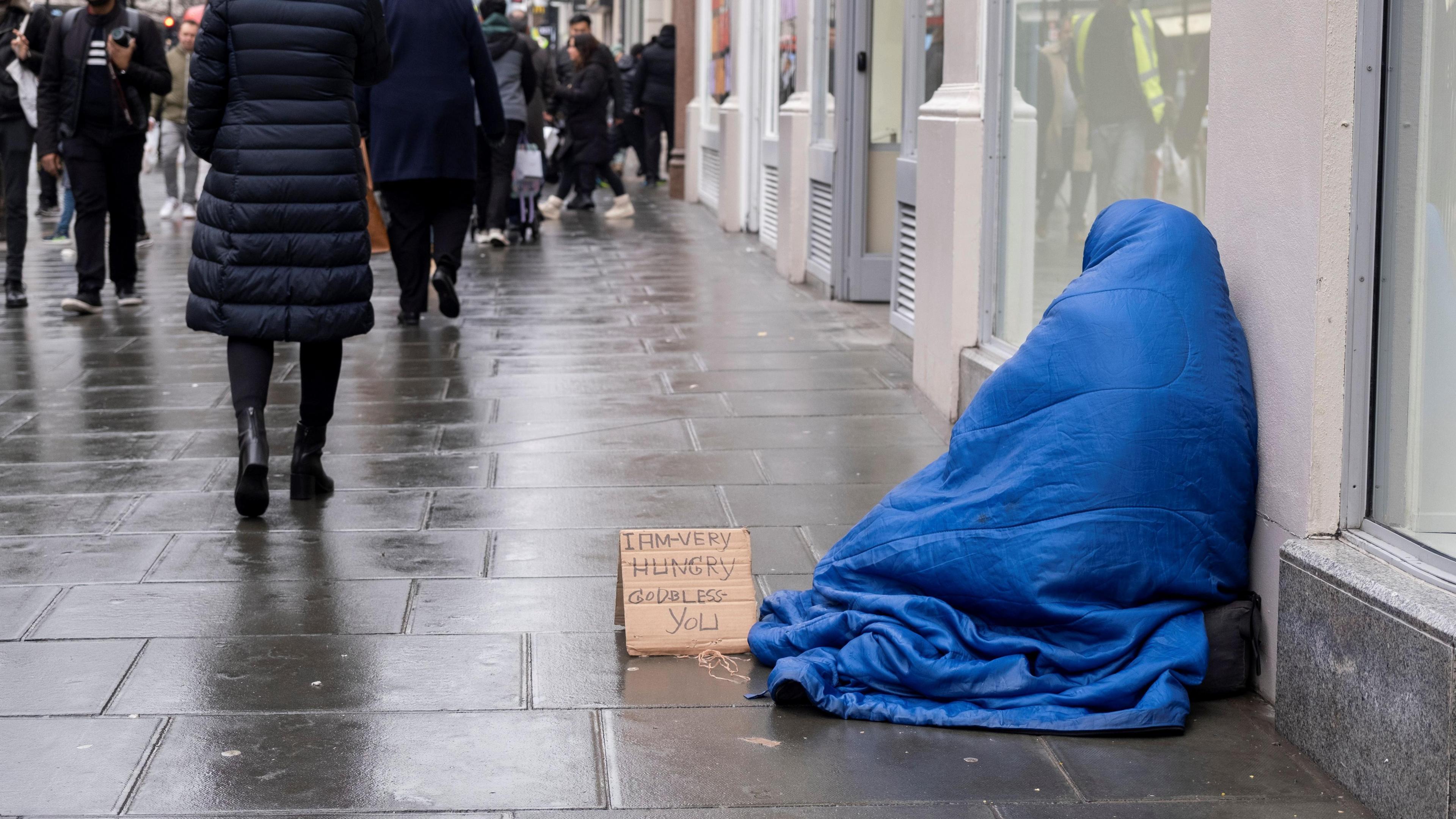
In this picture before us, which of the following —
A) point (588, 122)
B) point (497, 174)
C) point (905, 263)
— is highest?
point (588, 122)

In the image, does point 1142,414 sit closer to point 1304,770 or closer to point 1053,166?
point 1304,770

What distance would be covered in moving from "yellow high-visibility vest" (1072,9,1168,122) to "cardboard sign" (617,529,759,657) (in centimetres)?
201

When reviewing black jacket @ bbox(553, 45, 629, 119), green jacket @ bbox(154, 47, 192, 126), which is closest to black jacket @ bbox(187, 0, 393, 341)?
green jacket @ bbox(154, 47, 192, 126)

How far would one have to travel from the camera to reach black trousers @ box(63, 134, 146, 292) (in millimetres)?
9430

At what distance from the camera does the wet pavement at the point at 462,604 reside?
3.21 metres

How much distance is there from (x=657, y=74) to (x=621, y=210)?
16.2 ft

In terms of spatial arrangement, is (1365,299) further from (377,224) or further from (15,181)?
(377,224)

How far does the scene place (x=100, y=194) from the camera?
9.55 m

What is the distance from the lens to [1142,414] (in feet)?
12.1

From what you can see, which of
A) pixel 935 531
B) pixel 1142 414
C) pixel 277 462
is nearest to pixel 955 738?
pixel 935 531

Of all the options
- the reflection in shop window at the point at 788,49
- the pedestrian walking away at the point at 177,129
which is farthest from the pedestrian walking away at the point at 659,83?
the reflection in shop window at the point at 788,49

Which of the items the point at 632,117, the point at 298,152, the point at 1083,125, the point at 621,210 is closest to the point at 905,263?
the point at 1083,125

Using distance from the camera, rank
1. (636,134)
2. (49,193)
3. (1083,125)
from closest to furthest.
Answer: (1083,125) → (49,193) → (636,134)

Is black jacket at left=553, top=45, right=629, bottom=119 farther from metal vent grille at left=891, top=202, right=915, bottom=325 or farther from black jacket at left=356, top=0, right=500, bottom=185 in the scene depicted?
metal vent grille at left=891, top=202, right=915, bottom=325
